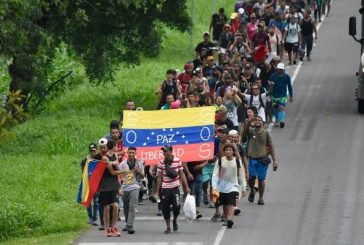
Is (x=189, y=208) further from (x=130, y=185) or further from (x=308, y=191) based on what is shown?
(x=308, y=191)

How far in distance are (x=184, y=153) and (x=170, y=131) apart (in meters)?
0.74

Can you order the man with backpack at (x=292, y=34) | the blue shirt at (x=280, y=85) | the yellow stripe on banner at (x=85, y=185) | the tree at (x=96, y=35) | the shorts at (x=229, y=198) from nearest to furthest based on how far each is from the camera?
the yellow stripe on banner at (x=85, y=185), the shorts at (x=229, y=198), the blue shirt at (x=280, y=85), the tree at (x=96, y=35), the man with backpack at (x=292, y=34)

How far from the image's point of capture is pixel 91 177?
70.9ft

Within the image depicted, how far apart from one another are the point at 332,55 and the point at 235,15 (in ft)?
13.4

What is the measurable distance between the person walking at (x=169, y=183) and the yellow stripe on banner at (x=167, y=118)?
2.44 metres

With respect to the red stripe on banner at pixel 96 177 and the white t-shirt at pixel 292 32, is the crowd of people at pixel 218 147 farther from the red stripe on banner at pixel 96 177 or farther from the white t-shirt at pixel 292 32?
the white t-shirt at pixel 292 32

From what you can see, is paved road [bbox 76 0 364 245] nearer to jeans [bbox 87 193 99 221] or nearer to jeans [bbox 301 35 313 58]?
jeans [bbox 87 193 99 221]

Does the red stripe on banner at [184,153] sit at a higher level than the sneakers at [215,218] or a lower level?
higher

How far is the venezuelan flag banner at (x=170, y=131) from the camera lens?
23578 mm

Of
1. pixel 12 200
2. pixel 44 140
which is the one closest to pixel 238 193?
pixel 12 200

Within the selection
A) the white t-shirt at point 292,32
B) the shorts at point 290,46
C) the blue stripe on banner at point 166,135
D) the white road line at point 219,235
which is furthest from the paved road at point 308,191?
the shorts at point 290,46

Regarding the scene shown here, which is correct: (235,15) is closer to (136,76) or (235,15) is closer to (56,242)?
(136,76)

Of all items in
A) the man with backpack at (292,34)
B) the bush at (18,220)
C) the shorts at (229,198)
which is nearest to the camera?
the shorts at (229,198)

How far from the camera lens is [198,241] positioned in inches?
827
